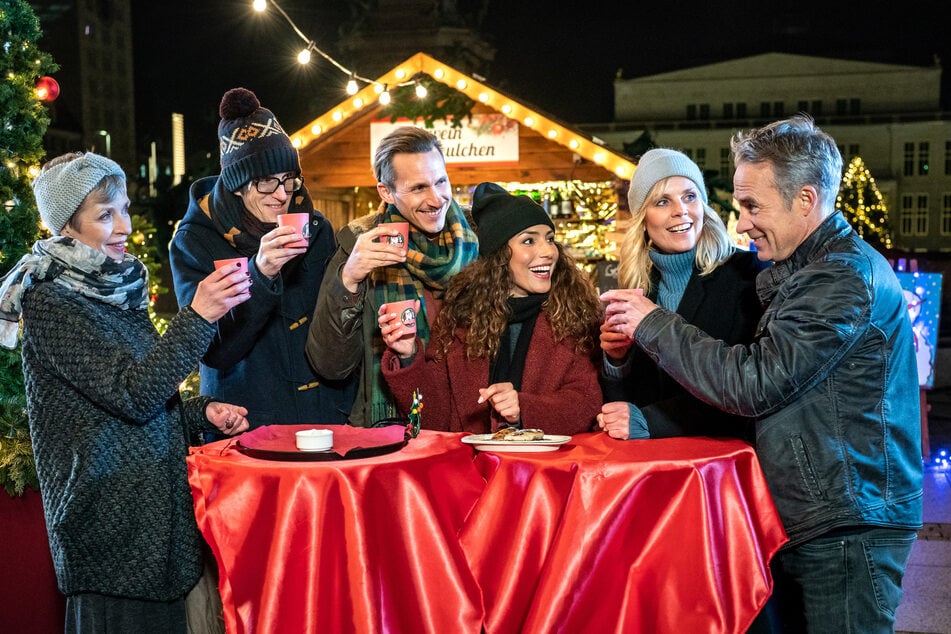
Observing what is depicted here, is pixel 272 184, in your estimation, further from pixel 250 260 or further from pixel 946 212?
pixel 946 212

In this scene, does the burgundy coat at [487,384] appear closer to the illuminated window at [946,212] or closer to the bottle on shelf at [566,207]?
the bottle on shelf at [566,207]

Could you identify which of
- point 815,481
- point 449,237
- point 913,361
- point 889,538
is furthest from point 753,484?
point 449,237

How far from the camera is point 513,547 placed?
282cm

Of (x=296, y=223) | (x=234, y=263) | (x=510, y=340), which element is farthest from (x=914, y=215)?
(x=234, y=263)

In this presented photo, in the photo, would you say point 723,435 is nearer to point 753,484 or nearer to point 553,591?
point 753,484

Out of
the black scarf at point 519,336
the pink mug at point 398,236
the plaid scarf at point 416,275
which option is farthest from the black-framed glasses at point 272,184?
the black scarf at point 519,336

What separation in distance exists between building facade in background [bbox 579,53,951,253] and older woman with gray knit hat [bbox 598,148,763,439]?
58710mm

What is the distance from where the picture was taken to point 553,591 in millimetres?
2721

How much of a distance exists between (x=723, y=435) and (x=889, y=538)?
720 millimetres

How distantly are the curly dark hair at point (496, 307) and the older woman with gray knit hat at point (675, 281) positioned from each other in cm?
17

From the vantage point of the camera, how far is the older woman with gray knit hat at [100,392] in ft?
9.09

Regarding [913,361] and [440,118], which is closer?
[913,361]

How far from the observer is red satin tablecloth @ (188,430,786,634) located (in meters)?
2.71

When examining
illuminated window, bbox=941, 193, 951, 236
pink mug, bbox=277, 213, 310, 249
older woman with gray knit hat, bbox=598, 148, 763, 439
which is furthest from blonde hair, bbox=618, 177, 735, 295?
illuminated window, bbox=941, 193, 951, 236
